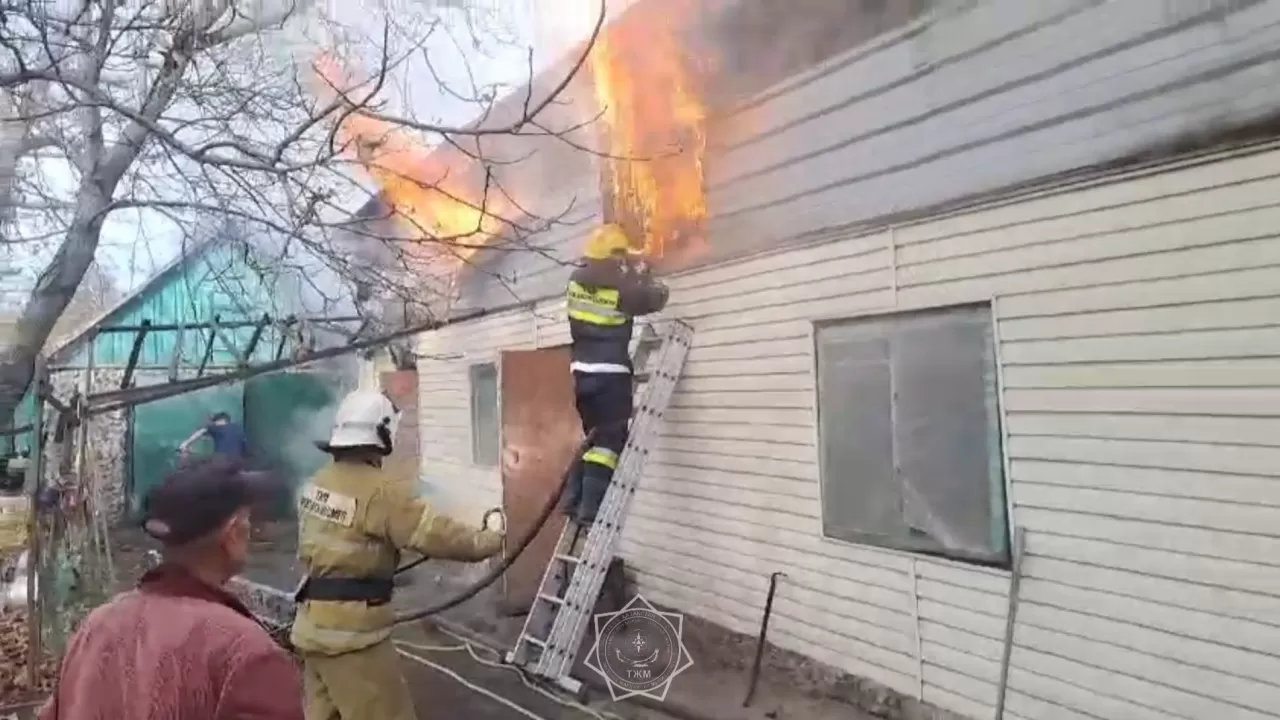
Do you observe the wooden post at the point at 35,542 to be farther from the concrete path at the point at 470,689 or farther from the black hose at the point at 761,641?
the black hose at the point at 761,641

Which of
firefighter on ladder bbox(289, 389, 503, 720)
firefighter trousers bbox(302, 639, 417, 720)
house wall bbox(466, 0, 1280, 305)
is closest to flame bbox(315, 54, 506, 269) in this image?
house wall bbox(466, 0, 1280, 305)

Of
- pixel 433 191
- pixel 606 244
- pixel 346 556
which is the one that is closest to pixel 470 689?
pixel 346 556

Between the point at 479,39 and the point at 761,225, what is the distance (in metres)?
4.94

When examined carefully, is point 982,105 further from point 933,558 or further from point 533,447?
point 533,447

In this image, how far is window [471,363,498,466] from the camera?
11288 mm

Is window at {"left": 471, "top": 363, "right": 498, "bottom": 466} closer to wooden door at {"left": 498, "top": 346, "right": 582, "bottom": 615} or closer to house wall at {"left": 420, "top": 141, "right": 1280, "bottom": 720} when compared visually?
wooden door at {"left": 498, "top": 346, "right": 582, "bottom": 615}

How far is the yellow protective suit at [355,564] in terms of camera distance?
403 cm

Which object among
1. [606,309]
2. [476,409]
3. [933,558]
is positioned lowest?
[933,558]

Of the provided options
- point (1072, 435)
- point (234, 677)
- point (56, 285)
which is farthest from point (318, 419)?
point (234, 677)

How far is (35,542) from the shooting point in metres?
6.09

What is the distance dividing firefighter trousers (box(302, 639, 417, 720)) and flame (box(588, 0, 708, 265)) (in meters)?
4.13

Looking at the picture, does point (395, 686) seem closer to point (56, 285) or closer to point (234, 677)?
point (234, 677)

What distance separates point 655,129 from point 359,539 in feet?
15.2

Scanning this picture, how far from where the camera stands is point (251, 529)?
2.30 m
